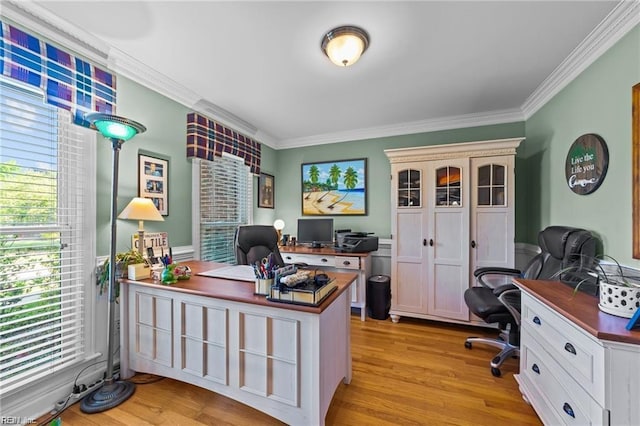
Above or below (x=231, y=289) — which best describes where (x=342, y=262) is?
below

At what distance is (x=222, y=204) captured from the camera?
3049 millimetres

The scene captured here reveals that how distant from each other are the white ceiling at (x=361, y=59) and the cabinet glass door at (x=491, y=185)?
77 centimetres

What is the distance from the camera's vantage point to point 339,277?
5.90ft

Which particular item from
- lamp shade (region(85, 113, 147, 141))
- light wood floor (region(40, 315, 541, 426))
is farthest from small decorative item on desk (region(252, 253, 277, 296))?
lamp shade (region(85, 113, 147, 141))

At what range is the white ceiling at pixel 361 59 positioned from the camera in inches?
59.6

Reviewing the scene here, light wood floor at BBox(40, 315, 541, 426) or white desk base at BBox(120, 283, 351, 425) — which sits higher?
white desk base at BBox(120, 283, 351, 425)

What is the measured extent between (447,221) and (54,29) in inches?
143

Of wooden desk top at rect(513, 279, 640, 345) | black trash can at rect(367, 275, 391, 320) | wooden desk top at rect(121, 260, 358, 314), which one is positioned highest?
wooden desk top at rect(513, 279, 640, 345)

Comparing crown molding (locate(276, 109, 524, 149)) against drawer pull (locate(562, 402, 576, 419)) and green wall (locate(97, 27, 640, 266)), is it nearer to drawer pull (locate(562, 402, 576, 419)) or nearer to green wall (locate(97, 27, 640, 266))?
green wall (locate(97, 27, 640, 266))

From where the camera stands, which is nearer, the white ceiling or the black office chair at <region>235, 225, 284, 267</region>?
the white ceiling

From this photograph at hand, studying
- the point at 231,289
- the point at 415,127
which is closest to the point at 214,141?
the point at 231,289

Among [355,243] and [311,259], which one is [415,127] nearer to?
[355,243]

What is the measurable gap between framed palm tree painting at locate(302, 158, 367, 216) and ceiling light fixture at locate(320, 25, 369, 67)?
6.34ft

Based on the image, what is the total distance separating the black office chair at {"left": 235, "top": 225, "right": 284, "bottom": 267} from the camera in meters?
2.42
